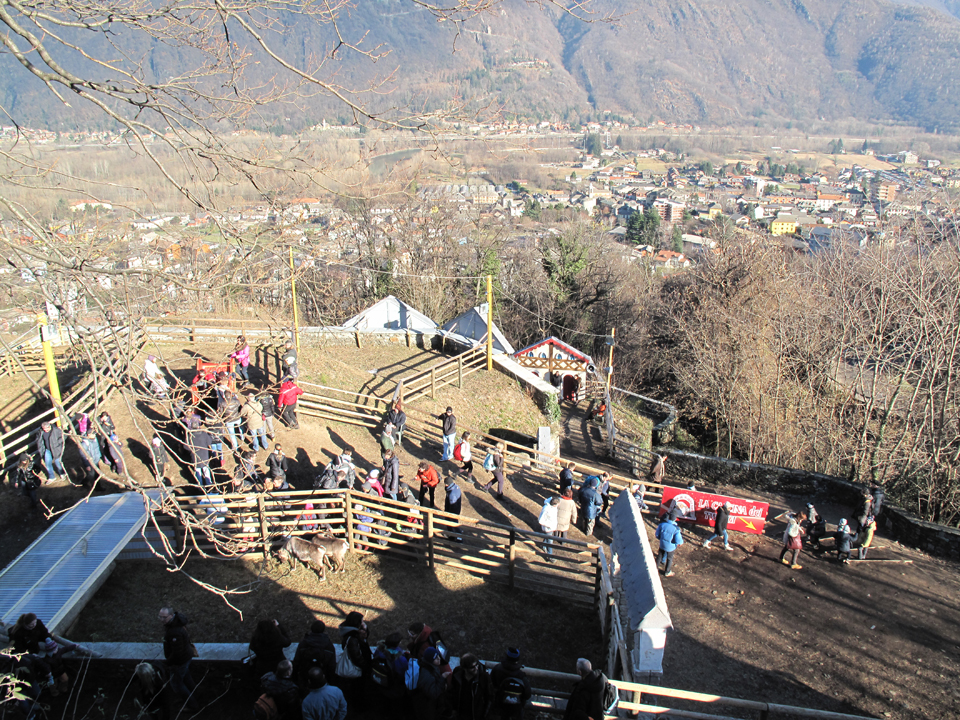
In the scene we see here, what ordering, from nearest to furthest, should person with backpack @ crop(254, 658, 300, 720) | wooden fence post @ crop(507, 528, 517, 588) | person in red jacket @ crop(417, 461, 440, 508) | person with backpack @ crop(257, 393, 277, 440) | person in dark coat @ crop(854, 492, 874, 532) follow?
person with backpack @ crop(254, 658, 300, 720) → wooden fence post @ crop(507, 528, 517, 588) → person in red jacket @ crop(417, 461, 440, 508) → person in dark coat @ crop(854, 492, 874, 532) → person with backpack @ crop(257, 393, 277, 440)

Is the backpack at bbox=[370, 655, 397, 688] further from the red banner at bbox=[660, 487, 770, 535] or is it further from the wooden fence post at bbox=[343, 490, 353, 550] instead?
the red banner at bbox=[660, 487, 770, 535]

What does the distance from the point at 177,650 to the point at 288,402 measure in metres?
6.87

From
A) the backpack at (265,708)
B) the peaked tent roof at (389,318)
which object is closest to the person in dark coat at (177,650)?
the backpack at (265,708)

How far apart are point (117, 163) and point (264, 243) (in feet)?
17.3

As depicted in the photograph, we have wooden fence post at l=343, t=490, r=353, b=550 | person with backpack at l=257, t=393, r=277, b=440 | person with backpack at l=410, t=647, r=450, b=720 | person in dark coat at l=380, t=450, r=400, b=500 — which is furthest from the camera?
person with backpack at l=257, t=393, r=277, b=440

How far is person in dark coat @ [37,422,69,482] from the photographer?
11.1 m

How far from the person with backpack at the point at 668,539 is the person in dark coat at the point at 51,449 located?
10.9m

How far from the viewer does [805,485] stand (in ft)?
51.4

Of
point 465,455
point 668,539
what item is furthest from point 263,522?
point 668,539

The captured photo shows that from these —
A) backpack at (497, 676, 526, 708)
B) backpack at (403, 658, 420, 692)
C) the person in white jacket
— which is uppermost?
backpack at (403, 658, 420, 692)

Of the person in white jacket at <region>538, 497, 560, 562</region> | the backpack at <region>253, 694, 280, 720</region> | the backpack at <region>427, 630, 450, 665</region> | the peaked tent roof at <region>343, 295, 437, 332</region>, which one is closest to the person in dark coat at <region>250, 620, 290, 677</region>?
the backpack at <region>253, 694, 280, 720</region>

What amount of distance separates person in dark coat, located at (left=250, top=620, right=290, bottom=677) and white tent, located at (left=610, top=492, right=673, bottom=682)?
4.16m

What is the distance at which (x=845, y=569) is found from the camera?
11984 millimetres

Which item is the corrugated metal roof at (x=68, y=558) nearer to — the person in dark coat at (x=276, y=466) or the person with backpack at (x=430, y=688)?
the person in dark coat at (x=276, y=466)
